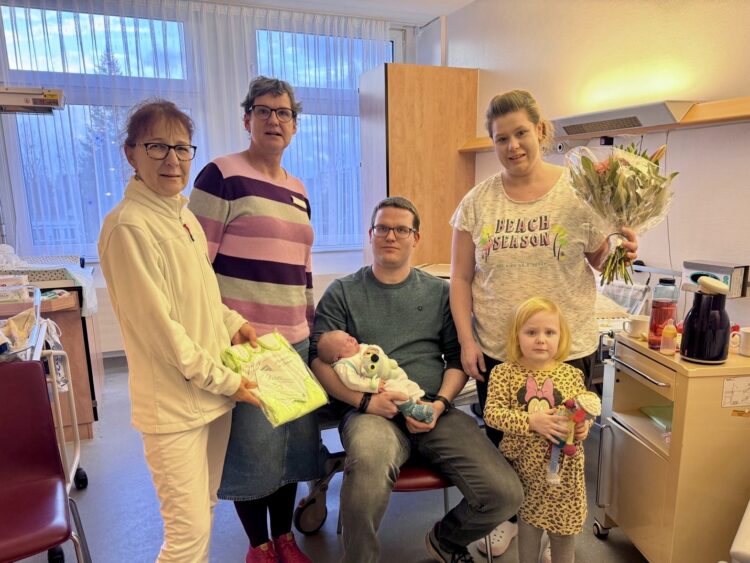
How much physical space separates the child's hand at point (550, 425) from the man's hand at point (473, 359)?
0.81 ft

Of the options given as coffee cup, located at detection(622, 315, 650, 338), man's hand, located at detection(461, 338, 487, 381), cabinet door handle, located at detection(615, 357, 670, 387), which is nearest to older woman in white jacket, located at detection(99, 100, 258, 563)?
man's hand, located at detection(461, 338, 487, 381)

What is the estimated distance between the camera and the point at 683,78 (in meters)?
2.45

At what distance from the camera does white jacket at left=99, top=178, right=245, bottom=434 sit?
120cm

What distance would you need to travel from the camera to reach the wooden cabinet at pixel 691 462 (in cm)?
156

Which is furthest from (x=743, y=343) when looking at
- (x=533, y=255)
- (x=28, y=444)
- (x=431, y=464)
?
(x=28, y=444)

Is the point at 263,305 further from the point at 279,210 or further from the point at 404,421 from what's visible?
the point at 404,421

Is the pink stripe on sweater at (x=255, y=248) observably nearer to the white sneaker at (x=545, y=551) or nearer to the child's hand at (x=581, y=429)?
the child's hand at (x=581, y=429)

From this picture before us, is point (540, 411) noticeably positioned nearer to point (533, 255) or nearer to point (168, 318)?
point (533, 255)

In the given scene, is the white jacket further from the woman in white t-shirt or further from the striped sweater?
the woman in white t-shirt

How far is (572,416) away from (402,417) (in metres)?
0.54

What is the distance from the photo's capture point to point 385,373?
1.70 metres

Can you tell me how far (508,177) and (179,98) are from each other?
133 inches

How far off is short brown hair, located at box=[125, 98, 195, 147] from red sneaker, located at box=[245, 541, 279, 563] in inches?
51.9

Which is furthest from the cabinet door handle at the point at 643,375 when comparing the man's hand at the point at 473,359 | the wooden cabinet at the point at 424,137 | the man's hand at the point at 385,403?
the wooden cabinet at the point at 424,137
